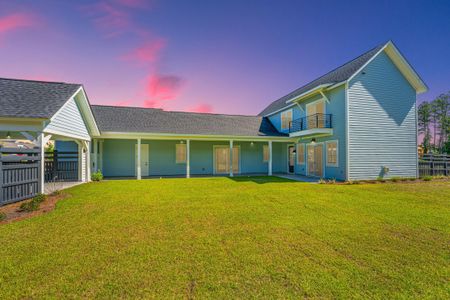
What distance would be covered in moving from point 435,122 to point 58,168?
5460 cm

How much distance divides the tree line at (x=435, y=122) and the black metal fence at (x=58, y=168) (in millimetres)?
48923

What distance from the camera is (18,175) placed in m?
6.62

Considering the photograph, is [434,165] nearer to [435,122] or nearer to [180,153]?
[180,153]

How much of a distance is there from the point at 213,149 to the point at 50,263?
44.1 feet

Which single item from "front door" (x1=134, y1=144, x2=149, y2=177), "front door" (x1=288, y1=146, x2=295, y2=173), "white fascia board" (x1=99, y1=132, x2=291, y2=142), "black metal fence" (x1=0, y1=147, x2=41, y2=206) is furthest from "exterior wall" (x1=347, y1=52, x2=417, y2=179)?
"black metal fence" (x1=0, y1=147, x2=41, y2=206)

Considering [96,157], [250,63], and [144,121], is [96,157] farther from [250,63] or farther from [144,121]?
[250,63]

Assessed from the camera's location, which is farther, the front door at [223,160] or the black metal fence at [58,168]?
the front door at [223,160]

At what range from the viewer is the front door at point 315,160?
13.8 meters

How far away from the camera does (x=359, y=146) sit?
39.2ft

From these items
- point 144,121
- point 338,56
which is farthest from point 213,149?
point 338,56

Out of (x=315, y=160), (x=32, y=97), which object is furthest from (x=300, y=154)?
(x=32, y=97)

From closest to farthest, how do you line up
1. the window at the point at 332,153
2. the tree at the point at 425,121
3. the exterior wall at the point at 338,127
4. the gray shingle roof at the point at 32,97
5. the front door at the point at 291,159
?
the gray shingle roof at the point at 32,97 < the exterior wall at the point at 338,127 < the window at the point at 332,153 < the front door at the point at 291,159 < the tree at the point at 425,121

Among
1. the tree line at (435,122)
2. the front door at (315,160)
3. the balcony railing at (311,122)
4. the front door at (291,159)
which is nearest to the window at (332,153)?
the front door at (315,160)

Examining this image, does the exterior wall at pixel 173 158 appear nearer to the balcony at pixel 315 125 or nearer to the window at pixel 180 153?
the window at pixel 180 153
